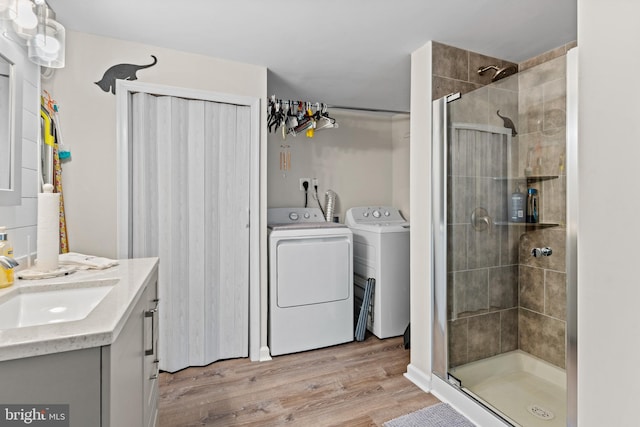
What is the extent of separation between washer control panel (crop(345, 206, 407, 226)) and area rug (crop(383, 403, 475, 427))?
6.11 ft

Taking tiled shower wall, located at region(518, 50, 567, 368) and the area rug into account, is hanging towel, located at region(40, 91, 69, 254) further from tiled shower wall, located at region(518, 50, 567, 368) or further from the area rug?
tiled shower wall, located at region(518, 50, 567, 368)

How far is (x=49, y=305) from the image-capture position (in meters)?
1.19

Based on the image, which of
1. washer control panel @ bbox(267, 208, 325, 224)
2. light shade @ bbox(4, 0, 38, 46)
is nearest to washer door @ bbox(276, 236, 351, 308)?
washer control panel @ bbox(267, 208, 325, 224)

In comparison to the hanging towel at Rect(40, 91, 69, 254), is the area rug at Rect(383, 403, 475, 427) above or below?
below

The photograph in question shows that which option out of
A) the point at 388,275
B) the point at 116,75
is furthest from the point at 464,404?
the point at 116,75

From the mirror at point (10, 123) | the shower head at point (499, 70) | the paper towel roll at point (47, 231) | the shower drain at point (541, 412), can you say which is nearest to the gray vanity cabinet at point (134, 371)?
the paper towel roll at point (47, 231)

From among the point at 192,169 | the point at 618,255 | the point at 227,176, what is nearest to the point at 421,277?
the point at 227,176

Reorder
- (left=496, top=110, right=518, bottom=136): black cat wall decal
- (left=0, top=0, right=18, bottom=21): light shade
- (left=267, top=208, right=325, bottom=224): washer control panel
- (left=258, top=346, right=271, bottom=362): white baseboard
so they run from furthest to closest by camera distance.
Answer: (left=267, top=208, right=325, bottom=224): washer control panel < (left=258, top=346, right=271, bottom=362): white baseboard < (left=496, top=110, right=518, bottom=136): black cat wall decal < (left=0, top=0, right=18, bottom=21): light shade

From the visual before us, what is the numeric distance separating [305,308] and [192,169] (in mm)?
1376

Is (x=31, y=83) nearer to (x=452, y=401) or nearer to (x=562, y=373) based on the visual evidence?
(x=452, y=401)

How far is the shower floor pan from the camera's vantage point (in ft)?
5.65

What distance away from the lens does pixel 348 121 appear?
3814 mm

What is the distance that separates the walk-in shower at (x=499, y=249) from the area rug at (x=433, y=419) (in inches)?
4.7

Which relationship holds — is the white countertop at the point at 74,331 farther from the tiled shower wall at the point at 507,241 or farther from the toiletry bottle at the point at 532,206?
the toiletry bottle at the point at 532,206
